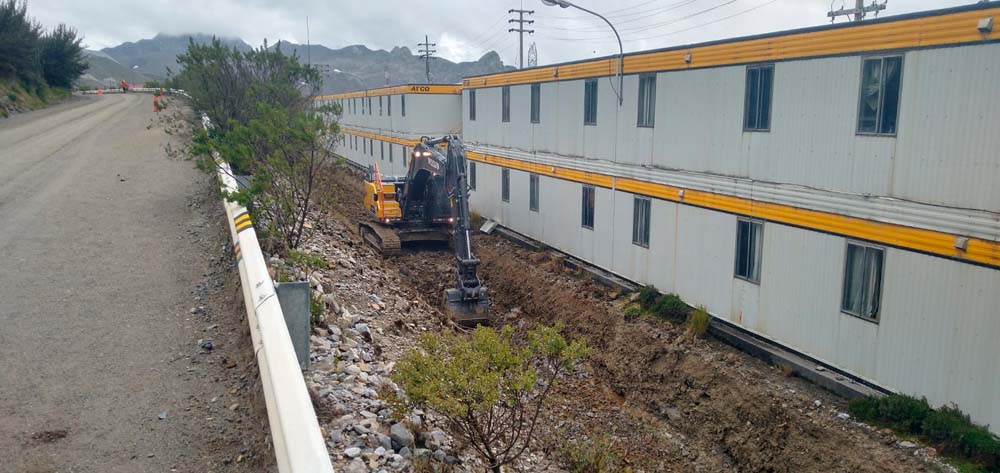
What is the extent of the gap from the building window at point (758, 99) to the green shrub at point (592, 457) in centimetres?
603

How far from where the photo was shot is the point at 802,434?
30.0 ft

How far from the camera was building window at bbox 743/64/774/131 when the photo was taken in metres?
11.5

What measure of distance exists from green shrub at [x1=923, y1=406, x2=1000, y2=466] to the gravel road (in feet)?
25.2

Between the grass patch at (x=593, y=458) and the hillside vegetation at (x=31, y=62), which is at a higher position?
the hillside vegetation at (x=31, y=62)

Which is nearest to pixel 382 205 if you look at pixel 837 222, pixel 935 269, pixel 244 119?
pixel 244 119

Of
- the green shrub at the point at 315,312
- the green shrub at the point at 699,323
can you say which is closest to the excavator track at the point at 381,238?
the green shrub at the point at 699,323

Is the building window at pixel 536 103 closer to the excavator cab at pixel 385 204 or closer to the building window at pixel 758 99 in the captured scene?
the excavator cab at pixel 385 204

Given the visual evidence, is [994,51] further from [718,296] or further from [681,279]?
[681,279]

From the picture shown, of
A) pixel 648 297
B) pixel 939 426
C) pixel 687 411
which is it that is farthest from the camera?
pixel 648 297

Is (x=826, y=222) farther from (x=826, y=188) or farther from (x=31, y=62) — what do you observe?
(x=31, y=62)

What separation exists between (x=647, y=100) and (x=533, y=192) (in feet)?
20.0

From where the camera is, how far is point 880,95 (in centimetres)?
951

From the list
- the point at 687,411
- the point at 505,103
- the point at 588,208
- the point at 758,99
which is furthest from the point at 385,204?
the point at 687,411

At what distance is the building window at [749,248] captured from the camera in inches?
460
